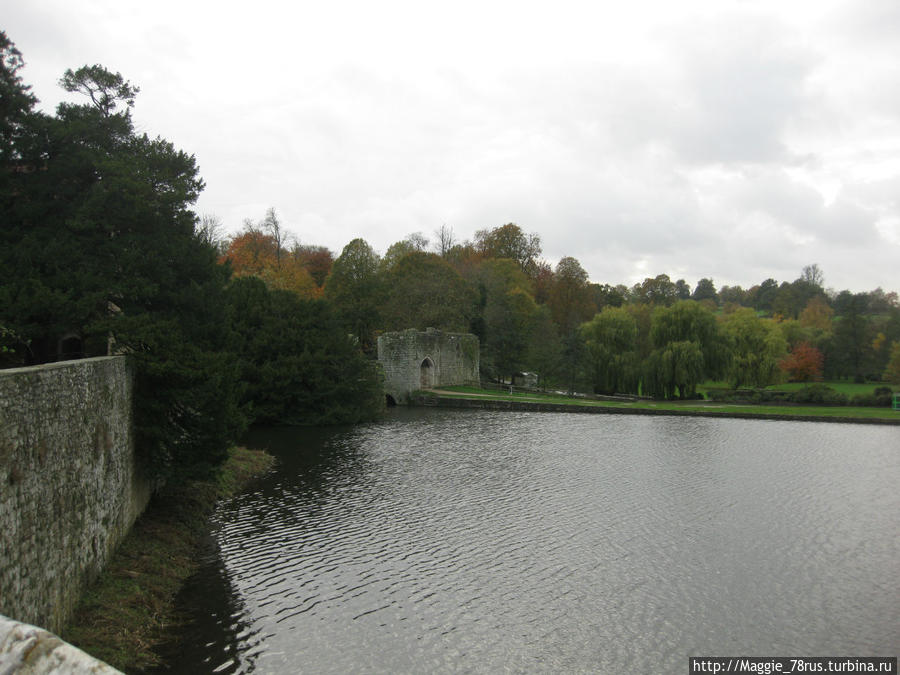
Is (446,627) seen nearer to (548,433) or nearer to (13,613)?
(13,613)

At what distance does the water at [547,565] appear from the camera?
6.93 meters

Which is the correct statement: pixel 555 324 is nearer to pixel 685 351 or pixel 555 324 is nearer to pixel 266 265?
pixel 685 351

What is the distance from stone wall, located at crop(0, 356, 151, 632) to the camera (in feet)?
16.8

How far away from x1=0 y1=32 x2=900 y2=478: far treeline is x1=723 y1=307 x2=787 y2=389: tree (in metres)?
0.13

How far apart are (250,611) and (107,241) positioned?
9197 mm

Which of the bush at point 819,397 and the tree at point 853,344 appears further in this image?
the tree at point 853,344

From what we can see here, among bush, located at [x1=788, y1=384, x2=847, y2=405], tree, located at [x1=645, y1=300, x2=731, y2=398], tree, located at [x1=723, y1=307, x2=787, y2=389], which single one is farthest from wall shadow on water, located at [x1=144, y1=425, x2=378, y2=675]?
tree, located at [x1=723, y1=307, x2=787, y2=389]

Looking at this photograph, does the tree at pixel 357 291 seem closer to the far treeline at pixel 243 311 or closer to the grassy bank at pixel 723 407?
the far treeline at pixel 243 311

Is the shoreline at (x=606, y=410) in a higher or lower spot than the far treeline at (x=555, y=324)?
lower

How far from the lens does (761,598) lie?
26.8 feet

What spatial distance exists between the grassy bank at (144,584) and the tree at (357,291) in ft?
99.0

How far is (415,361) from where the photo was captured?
36469mm

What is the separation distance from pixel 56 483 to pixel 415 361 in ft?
99.5

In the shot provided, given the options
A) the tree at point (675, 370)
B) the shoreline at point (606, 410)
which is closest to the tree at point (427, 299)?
the shoreline at point (606, 410)
